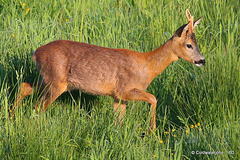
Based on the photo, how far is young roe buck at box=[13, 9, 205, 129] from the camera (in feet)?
20.0

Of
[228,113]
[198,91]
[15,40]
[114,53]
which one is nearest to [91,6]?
[15,40]

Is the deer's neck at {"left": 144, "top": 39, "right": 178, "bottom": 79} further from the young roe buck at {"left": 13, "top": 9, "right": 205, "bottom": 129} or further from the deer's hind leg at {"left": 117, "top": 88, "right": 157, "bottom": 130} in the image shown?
the deer's hind leg at {"left": 117, "top": 88, "right": 157, "bottom": 130}

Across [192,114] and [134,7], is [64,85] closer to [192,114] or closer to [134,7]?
[192,114]

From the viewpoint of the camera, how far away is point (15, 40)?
7.13m

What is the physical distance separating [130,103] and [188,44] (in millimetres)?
1126

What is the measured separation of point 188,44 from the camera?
6145 mm

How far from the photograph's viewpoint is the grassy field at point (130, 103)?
4.70 metres

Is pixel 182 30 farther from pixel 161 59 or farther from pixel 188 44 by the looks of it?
pixel 161 59

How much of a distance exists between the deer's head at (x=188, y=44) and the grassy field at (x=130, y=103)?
11.3 inches

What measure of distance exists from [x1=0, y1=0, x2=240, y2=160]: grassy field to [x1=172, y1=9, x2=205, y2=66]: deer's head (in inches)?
11.3

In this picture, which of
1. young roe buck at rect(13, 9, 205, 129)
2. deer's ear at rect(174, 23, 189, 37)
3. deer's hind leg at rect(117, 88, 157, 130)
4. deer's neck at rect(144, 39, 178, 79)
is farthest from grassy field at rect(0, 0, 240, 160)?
deer's ear at rect(174, 23, 189, 37)

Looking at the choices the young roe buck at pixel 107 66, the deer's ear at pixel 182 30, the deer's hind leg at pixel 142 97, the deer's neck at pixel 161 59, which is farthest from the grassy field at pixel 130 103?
the deer's ear at pixel 182 30

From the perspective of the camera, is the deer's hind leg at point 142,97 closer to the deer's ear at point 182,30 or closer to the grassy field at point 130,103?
the grassy field at point 130,103

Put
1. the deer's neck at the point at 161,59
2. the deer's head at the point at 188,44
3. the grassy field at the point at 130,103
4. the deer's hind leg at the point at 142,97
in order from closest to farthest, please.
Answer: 1. the grassy field at the point at 130,103
2. the deer's hind leg at the point at 142,97
3. the deer's head at the point at 188,44
4. the deer's neck at the point at 161,59
